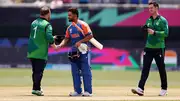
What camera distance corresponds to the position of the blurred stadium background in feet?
108

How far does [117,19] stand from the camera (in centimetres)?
3450

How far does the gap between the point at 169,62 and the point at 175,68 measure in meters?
0.44

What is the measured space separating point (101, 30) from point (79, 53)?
19895 mm

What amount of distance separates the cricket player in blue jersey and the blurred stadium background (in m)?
17.5

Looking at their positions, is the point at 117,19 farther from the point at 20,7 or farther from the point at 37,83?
the point at 37,83

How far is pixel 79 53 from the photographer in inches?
582

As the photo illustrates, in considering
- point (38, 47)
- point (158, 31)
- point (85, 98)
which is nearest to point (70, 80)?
point (158, 31)

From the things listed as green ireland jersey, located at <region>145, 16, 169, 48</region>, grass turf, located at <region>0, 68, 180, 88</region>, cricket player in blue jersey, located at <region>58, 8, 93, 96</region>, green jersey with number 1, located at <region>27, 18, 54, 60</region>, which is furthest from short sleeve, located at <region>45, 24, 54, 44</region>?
grass turf, located at <region>0, 68, 180, 88</region>

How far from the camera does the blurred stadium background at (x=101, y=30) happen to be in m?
33.0

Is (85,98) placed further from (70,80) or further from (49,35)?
(70,80)

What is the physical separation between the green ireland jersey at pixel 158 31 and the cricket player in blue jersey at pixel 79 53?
1.61 metres

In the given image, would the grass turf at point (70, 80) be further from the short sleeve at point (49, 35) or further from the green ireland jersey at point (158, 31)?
the short sleeve at point (49, 35)

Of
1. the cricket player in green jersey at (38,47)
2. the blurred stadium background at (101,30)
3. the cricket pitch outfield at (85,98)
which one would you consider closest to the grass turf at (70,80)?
the cricket pitch outfield at (85,98)

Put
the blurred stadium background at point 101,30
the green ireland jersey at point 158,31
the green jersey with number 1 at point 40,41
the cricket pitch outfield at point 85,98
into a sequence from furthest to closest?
the blurred stadium background at point 101,30, the green ireland jersey at point 158,31, the green jersey with number 1 at point 40,41, the cricket pitch outfield at point 85,98
